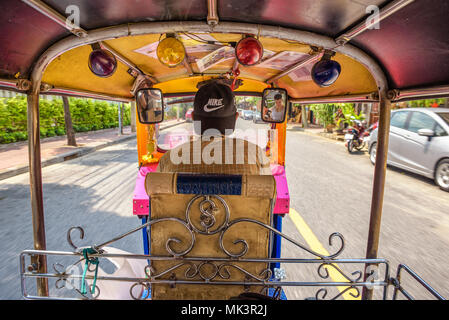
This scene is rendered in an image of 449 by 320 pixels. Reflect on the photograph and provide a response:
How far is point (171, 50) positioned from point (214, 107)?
444 millimetres

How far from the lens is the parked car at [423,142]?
569cm

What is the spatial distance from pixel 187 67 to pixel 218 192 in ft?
6.52

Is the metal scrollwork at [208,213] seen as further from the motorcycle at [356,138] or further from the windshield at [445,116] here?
the motorcycle at [356,138]

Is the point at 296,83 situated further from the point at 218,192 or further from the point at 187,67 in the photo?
the point at 218,192

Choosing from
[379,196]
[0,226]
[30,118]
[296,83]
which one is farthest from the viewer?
[0,226]

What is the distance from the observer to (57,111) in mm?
13141

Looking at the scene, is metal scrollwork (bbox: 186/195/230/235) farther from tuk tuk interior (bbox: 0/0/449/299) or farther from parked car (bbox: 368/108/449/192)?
parked car (bbox: 368/108/449/192)

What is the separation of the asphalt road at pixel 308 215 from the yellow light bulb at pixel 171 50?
7.79 ft

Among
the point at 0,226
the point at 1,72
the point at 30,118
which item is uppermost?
the point at 1,72

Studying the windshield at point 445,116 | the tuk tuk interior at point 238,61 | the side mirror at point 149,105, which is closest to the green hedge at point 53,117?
the side mirror at point 149,105

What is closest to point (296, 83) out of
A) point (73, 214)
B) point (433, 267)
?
point (433, 267)

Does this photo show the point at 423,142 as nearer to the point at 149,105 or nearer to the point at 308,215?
the point at 308,215

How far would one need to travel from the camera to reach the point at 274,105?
3.31m

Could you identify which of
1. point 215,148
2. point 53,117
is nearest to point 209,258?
point 215,148
